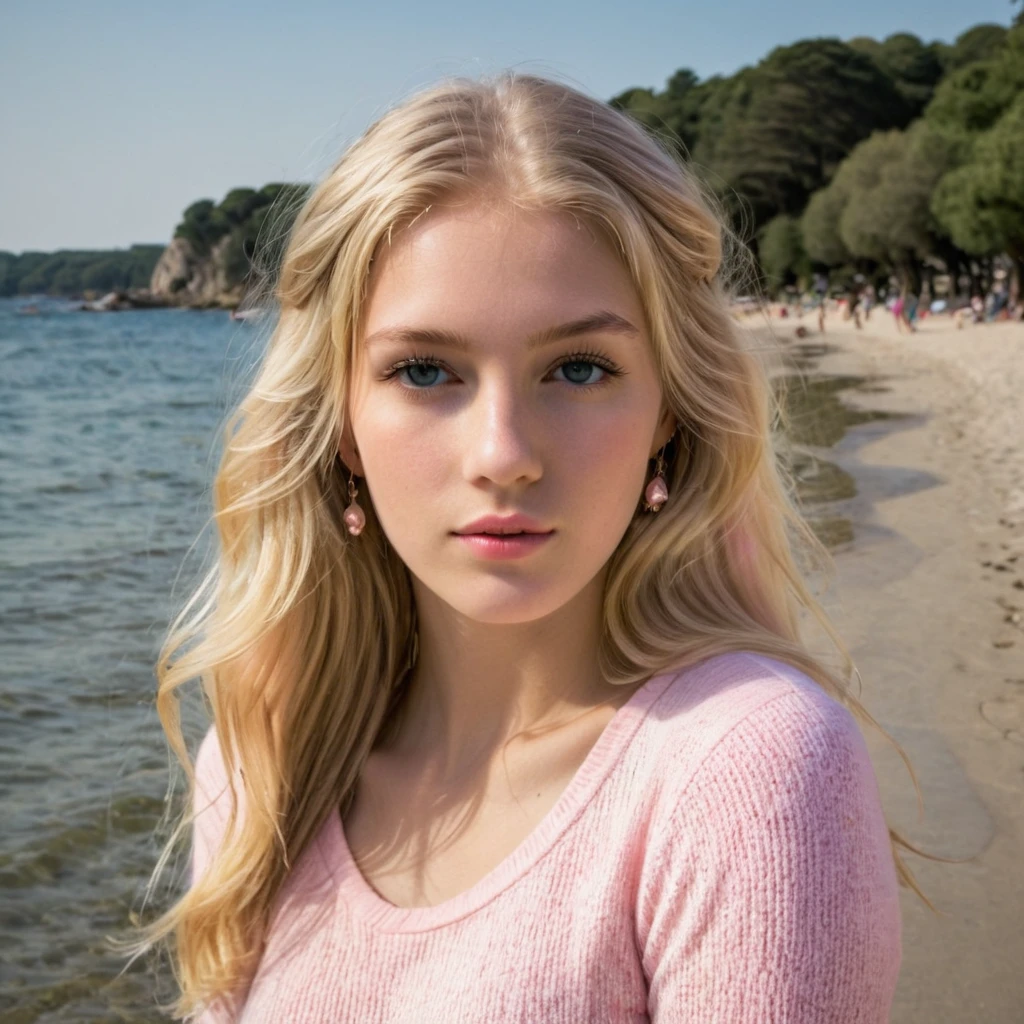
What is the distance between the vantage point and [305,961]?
199 cm

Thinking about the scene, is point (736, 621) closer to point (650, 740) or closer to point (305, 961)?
point (650, 740)

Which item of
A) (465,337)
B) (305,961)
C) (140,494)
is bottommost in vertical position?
(140,494)

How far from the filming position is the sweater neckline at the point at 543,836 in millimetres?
1812

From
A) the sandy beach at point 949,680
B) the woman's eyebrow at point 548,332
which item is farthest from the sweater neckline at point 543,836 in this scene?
the sandy beach at point 949,680

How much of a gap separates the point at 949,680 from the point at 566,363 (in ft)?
16.4

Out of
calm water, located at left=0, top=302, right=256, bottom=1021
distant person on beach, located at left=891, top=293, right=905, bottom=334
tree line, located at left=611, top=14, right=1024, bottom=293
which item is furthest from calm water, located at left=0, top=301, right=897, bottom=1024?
distant person on beach, located at left=891, top=293, right=905, bottom=334

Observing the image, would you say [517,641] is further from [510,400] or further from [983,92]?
[983,92]

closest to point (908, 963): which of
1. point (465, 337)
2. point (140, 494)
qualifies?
point (465, 337)

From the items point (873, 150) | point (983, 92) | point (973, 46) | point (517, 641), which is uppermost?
point (973, 46)

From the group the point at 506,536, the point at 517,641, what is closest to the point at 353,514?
the point at 517,641

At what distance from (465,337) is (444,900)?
874 millimetres

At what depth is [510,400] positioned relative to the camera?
187cm

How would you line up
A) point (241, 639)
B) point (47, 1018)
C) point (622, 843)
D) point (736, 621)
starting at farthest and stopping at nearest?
point (47, 1018) → point (241, 639) → point (736, 621) → point (622, 843)

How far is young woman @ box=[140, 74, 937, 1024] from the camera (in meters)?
1.60
